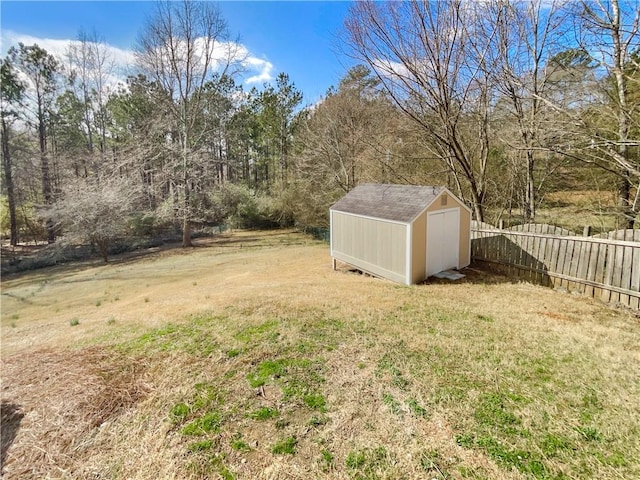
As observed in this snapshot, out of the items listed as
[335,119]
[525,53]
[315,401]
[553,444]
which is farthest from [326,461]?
[335,119]

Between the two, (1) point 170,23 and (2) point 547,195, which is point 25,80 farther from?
(2) point 547,195

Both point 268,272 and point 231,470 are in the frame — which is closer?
point 231,470

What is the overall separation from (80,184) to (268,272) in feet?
42.1

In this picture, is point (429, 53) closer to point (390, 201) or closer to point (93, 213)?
point (390, 201)

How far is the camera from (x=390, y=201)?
8984mm

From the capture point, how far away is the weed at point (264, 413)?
3.06 m

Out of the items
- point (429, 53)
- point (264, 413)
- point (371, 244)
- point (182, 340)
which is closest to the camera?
point (264, 413)

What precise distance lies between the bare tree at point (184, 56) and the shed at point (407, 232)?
11.5 meters

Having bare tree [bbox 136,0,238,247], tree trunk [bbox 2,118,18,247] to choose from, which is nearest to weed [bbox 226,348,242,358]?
bare tree [bbox 136,0,238,247]

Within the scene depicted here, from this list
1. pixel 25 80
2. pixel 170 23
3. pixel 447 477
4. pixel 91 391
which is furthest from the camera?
pixel 25 80

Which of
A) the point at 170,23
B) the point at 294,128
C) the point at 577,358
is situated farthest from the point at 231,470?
the point at 294,128

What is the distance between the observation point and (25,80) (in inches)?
722

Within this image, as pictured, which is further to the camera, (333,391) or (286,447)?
(333,391)

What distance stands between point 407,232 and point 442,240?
139cm
